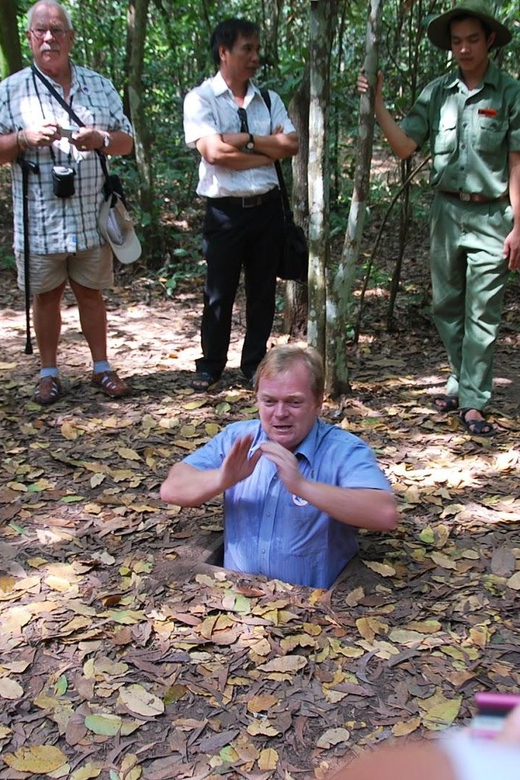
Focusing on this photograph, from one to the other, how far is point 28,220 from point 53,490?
1.79m

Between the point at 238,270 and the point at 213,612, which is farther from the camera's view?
the point at 238,270

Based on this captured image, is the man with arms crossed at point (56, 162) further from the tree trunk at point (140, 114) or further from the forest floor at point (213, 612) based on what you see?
the tree trunk at point (140, 114)

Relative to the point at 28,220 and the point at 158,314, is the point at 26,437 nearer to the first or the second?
the point at 28,220

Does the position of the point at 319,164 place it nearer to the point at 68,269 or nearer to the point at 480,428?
the point at 68,269

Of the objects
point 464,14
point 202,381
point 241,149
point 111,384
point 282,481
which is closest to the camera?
point 282,481

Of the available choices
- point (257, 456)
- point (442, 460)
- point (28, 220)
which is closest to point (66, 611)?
point (257, 456)

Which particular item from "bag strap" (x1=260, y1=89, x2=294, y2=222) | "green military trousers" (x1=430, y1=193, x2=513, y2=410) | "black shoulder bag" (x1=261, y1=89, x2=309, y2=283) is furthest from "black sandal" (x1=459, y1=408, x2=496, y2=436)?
"bag strap" (x1=260, y1=89, x2=294, y2=222)

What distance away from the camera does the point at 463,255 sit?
4902mm

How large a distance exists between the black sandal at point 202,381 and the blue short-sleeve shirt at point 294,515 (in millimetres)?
2123

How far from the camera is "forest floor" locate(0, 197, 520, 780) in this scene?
2570 millimetres

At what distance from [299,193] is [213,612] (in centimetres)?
394

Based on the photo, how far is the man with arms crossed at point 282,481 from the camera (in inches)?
125

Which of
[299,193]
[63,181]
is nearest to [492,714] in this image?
[63,181]

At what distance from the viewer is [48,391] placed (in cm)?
531
